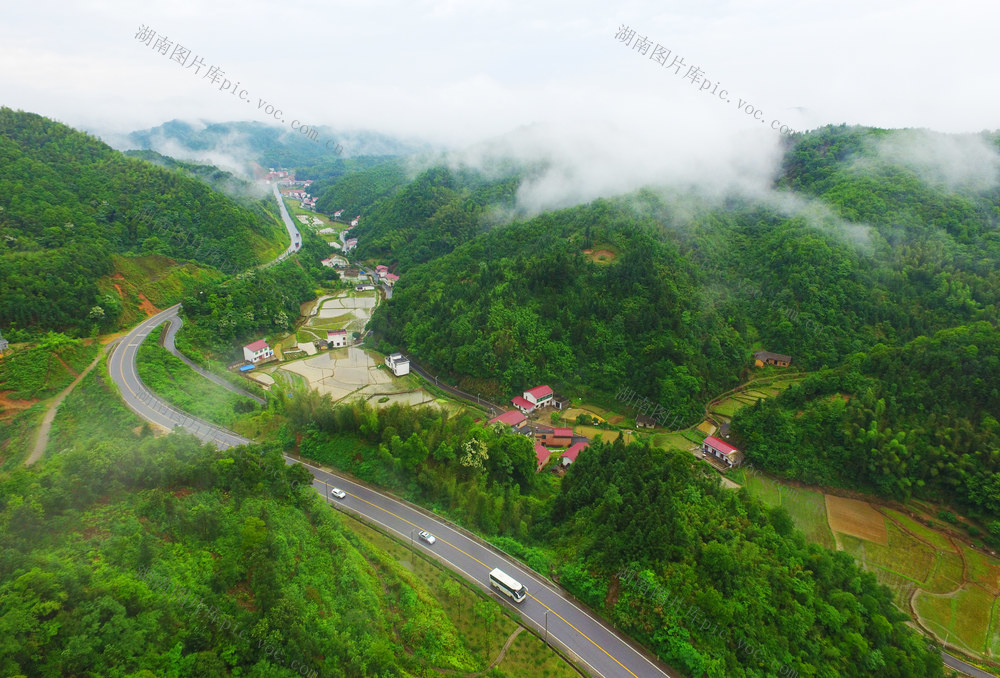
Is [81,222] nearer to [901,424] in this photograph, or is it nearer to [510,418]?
[510,418]

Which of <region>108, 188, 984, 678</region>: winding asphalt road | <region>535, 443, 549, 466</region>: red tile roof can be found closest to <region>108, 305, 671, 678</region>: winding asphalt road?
<region>108, 188, 984, 678</region>: winding asphalt road

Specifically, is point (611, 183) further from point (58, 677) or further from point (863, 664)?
point (58, 677)

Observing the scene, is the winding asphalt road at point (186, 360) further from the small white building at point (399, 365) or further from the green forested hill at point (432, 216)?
the green forested hill at point (432, 216)

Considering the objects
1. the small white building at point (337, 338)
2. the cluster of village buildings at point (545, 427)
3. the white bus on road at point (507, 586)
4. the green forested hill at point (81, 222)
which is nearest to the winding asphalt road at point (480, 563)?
the white bus on road at point (507, 586)

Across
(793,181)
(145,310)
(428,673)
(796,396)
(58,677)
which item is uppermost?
(793,181)

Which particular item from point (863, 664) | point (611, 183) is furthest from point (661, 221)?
point (863, 664)

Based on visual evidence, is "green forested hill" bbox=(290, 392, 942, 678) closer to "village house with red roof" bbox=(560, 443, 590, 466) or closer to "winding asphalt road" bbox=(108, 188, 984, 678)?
"winding asphalt road" bbox=(108, 188, 984, 678)
